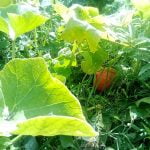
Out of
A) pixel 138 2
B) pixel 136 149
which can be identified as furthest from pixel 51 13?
pixel 136 149

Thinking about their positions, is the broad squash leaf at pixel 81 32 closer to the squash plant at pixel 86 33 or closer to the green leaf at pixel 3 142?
the squash plant at pixel 86 33

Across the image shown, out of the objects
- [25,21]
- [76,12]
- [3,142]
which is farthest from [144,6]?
[3,142]

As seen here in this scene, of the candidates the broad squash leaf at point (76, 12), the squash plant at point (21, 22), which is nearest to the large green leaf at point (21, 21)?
the squash plant at point (21, 22)

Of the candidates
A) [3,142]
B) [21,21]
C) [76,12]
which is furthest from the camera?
[76,12]

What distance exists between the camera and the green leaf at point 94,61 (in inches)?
41.9

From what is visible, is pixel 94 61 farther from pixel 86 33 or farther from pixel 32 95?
pixel 32 95

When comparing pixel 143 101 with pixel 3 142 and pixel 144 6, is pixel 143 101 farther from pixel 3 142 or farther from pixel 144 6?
pixel 3 142

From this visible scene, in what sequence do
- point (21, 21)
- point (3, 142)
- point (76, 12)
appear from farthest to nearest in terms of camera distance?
point (76, 12) < point (21, 21) < point (3, 142)

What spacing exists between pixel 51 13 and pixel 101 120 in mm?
460

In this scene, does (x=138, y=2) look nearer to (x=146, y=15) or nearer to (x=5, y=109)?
(x=146, y=15)

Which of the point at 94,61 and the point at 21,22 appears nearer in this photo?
the point at 21,22

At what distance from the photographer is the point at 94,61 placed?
3.49 ft

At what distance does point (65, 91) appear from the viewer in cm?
79

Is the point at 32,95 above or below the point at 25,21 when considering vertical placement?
below
